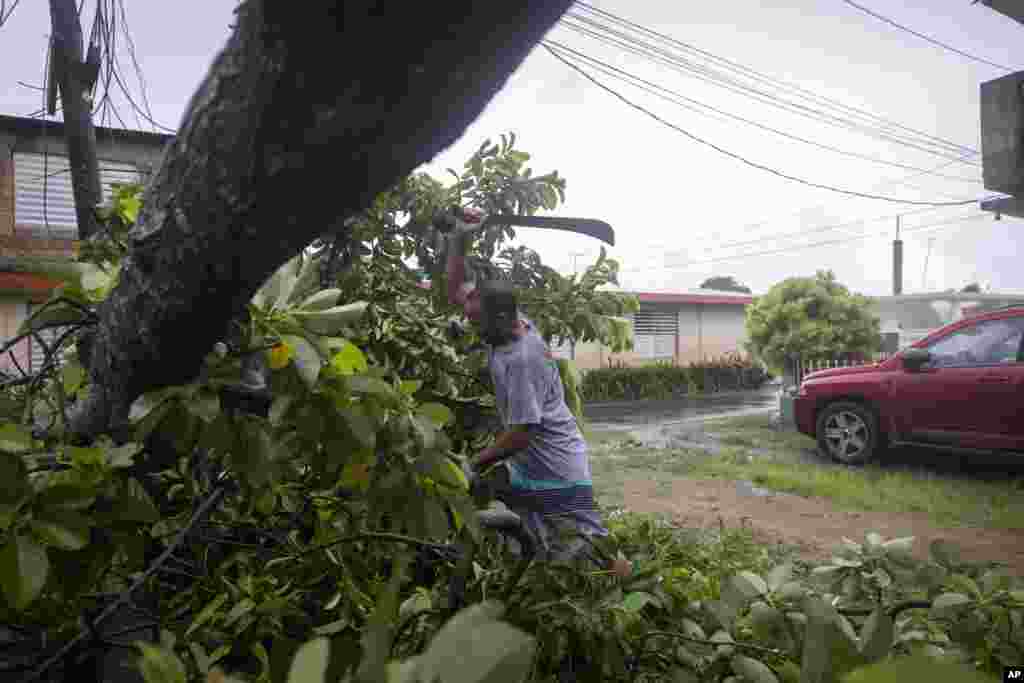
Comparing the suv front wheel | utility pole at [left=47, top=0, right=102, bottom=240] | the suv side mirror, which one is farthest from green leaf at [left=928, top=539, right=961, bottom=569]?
the suv front wheel

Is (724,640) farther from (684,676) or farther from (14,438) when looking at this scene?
(14,438)

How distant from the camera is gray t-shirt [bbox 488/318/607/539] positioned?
2469 millimetres

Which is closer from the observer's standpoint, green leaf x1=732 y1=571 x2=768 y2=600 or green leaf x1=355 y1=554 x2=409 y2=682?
green leaf x1=355 y1=554 x2=409 y2=682

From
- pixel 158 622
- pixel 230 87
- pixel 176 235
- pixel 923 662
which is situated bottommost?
pixel 158 622

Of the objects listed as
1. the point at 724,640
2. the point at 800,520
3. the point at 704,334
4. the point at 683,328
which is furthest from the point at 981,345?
the point at 704,334

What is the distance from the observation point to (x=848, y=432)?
7113 mm

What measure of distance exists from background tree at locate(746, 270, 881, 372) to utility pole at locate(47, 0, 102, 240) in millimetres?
10195

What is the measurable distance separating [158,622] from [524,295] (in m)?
2.33

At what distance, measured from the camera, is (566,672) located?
1.27 m

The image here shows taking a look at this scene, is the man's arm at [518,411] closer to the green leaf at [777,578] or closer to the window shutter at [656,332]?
the green leaf at [777,578]

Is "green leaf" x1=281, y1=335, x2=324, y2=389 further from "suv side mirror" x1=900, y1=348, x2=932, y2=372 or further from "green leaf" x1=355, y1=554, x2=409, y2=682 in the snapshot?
"suv side mirror" x1=900, y1=348, x2=932, y2=372

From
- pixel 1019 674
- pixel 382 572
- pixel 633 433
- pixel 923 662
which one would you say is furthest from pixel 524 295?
pixel 633 433

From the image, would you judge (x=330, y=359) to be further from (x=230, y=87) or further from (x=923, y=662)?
(x=923, y=662)

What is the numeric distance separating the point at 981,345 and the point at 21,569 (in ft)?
24.6
